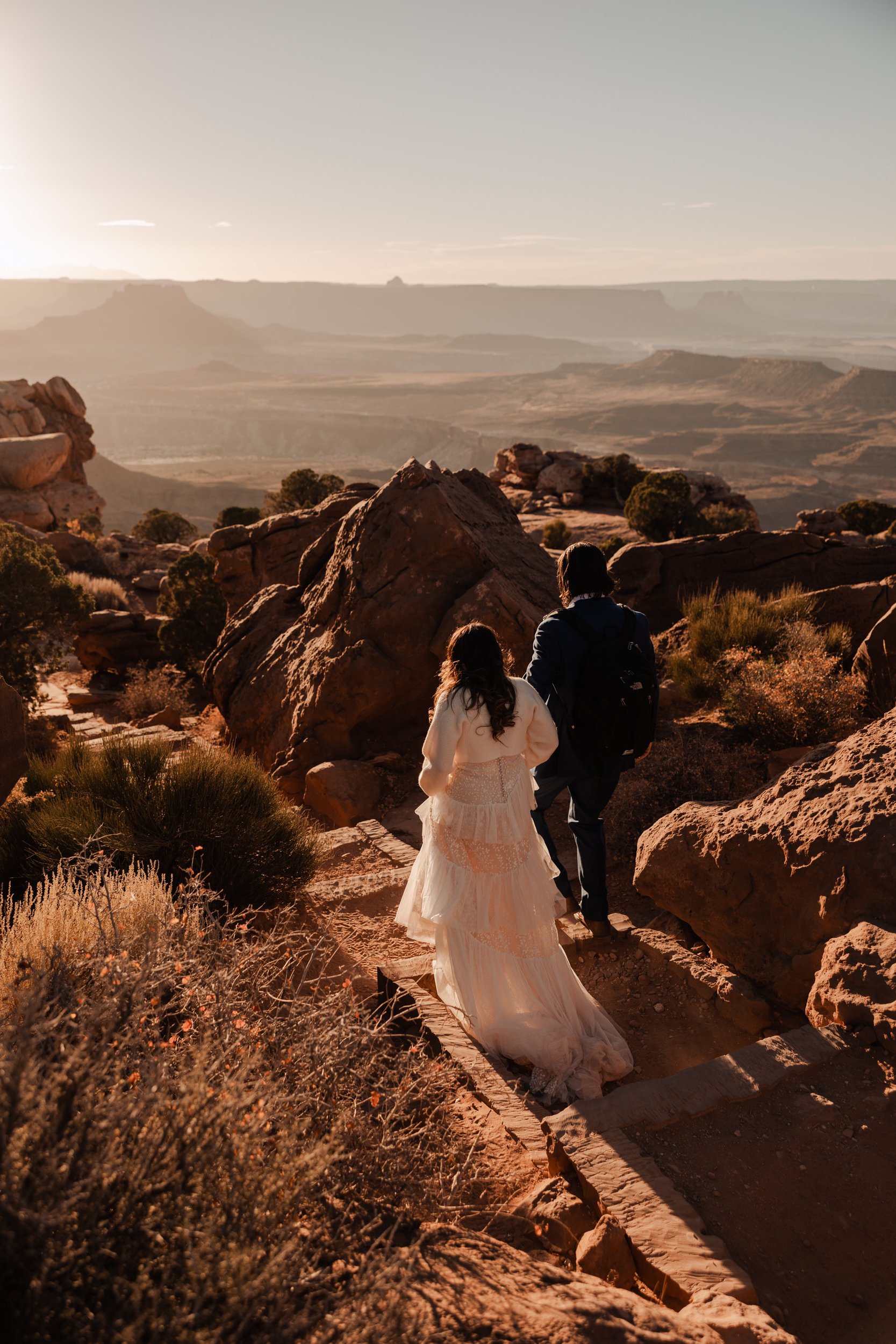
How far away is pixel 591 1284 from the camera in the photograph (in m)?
2.39

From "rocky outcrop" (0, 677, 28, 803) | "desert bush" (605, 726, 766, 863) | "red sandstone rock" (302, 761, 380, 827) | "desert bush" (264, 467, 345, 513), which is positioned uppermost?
"desert bush" (264, 467, 345, 513)

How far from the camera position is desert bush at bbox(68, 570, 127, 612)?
62.6ft

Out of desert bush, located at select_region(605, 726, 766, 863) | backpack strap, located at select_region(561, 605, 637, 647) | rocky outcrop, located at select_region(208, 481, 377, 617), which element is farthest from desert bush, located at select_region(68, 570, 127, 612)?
backpack strap, located at select_region(561, 605, 637, 647)

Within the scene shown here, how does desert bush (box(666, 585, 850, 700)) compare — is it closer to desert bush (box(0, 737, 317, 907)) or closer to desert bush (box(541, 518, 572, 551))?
desert bush (box(0, 737, 317, 907))

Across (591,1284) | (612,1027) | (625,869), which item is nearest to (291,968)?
(612,1027)

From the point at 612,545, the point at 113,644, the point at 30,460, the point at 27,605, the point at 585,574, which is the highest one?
the point at 30,460

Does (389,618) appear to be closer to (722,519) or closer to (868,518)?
(722,519)

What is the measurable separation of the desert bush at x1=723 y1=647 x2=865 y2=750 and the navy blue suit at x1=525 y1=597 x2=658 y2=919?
8.15 ft

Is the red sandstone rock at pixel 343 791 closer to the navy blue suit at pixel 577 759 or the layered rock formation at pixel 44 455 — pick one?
the navy blue suit at pixel 577 759

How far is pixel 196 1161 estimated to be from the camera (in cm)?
210

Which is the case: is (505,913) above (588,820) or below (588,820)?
below

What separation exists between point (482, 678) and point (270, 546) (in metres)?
9.22

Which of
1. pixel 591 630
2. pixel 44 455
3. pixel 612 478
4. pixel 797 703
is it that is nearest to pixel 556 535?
pixel 612 478

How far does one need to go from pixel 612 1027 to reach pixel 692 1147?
3.24 ft
